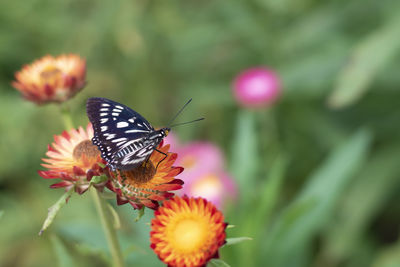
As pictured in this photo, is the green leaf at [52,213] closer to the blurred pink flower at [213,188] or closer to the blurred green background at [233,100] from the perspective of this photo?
the blurred pink flower at [213,188]

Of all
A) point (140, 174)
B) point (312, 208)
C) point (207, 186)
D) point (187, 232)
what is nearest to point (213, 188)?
point (207, 186)

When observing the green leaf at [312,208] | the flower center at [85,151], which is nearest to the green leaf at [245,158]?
the green leaf at [312,208]

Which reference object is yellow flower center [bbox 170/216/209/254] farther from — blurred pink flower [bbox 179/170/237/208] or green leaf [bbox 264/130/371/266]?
blurred pink flower [bbox 179/170/237/208]

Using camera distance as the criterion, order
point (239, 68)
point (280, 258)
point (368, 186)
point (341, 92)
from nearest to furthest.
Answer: point (280, 258)
point (341, 92)
point (368, 186)
point (239, 68)

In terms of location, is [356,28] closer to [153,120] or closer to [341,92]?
[341,92]

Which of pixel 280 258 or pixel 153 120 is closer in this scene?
pixel 280 258

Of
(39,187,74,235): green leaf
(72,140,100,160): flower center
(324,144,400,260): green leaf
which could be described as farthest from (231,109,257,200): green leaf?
(39,187,74,235): green leaf

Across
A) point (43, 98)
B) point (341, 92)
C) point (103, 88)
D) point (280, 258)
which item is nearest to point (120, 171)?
point (43, 98)
